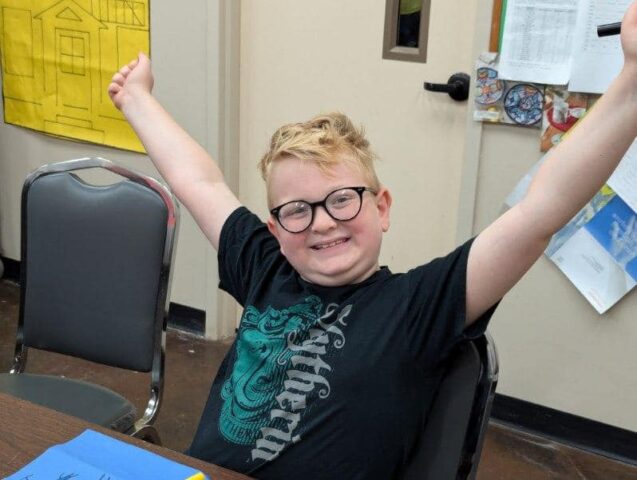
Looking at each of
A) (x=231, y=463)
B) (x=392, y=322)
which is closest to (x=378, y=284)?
(x=392, y=322)

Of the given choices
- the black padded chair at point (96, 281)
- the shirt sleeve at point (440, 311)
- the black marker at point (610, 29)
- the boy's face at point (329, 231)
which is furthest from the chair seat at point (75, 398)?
the black marker at point (610, 29)

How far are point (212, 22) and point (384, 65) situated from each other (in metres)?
0.65

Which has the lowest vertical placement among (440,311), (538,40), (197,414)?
(197,414)

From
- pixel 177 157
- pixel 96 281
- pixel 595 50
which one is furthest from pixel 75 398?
pixel 595 50

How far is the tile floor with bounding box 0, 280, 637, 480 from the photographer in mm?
2383

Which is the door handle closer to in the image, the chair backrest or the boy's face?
the chair backrest

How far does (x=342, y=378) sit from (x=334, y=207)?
25 centimetres

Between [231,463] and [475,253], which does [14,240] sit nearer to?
[231,463]

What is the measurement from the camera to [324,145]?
1171mm

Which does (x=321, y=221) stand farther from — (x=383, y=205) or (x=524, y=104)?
(x=524, y=104)

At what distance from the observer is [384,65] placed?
8.55ft

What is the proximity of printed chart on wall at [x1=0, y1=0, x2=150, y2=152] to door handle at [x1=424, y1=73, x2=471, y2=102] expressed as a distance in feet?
3.79

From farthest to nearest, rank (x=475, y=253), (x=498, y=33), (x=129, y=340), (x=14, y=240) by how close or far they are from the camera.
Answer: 1. (x=14, y=240)
2. (x=498, y=33)
3. (x=129, y=340)
4. (x=475, y=253)

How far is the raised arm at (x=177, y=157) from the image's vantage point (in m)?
1.41
